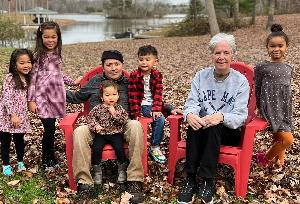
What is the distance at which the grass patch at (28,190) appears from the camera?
4.58m

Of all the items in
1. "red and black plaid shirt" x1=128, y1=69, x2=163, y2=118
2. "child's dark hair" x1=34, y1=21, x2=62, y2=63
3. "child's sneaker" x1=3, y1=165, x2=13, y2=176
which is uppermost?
"child's dark hair" x1=34, y1=21, x2=62, y2=63

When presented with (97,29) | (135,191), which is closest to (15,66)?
(135,191)

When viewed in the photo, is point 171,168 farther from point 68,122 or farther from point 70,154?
point 68,122

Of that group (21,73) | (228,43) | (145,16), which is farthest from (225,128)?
(145,16)

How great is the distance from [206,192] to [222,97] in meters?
1.02

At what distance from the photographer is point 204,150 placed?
166 inches

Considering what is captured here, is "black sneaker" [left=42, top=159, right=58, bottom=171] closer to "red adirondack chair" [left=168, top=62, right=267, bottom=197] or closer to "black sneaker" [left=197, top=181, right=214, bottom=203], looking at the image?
"red adirondack chair" [left=168, top=62, right=267, bottom=197]

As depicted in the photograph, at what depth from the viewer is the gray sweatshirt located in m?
4.38

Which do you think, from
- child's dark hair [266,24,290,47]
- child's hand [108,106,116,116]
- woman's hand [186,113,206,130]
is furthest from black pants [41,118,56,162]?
child's dark hair [266,24,290,47]

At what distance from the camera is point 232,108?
175 inches

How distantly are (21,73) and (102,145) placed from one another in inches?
54.8

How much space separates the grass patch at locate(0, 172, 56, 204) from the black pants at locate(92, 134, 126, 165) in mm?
682

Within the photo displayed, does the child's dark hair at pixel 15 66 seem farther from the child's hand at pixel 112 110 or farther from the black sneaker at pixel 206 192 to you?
the black sneaker at pixel 206 192

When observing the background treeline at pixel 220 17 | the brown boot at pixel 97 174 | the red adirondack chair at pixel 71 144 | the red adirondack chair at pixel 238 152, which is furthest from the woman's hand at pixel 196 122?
the background treeline at pixel 220 17
